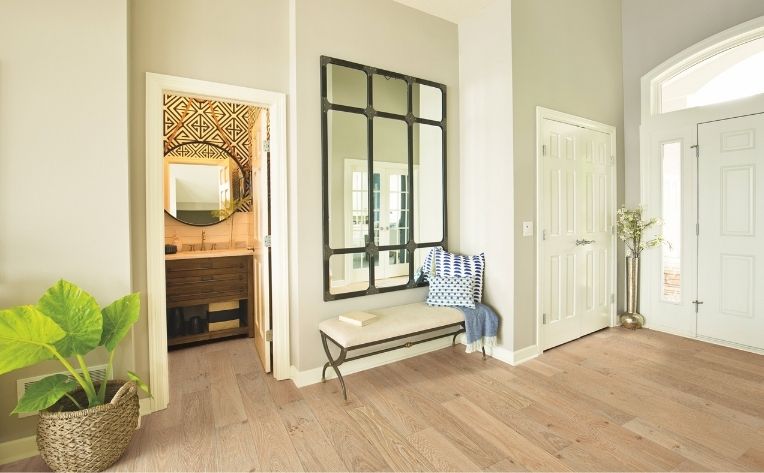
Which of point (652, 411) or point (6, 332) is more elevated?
point (6, 332)

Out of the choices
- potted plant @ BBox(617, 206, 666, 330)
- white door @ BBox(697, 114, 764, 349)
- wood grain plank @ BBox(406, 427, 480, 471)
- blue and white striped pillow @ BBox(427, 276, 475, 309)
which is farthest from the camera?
potted plant @ BBox(617, 206, 666, 330)

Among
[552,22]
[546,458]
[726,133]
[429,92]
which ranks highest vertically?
[552,22]

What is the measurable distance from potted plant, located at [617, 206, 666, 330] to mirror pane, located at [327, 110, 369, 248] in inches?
111

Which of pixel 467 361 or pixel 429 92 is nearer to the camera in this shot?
pixel 467 361

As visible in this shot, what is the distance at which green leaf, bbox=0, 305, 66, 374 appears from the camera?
5.03 ft

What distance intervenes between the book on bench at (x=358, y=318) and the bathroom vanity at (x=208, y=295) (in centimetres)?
148

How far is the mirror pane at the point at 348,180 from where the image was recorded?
2.85 meters

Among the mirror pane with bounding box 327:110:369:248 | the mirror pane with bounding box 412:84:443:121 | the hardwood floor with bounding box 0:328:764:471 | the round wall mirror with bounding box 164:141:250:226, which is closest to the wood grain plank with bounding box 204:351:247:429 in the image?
the hardwood floor with bounding box 0:328:764:471

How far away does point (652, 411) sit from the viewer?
2.27 metres

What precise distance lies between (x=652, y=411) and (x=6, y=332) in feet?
11.3

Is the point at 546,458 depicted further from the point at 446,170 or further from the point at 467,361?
the point at 446,170

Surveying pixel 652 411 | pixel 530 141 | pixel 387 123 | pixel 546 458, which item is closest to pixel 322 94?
pixel 387 123

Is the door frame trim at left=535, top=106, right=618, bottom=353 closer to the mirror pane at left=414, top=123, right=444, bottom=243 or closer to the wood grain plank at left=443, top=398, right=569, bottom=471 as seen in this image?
the mirror pane at left=414, top=123, right=444, bottom=243

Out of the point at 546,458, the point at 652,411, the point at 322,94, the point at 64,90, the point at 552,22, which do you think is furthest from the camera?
the point at 552,22
